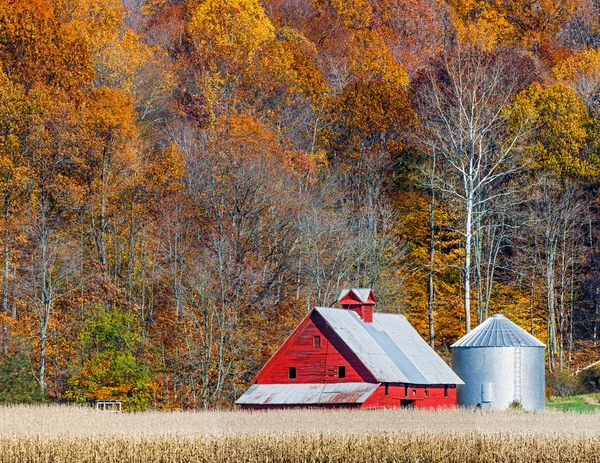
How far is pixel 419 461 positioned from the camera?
4125 centimetres

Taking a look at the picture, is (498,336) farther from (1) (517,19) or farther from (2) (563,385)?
(1) (517,19)

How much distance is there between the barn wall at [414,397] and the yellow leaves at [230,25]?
4105cm

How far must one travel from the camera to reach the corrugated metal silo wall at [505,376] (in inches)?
2744

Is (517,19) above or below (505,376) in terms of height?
above

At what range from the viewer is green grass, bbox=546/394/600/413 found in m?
66.8

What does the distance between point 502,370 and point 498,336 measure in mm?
1857

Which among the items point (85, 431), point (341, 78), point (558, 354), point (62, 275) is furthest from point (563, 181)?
point (85, 431)

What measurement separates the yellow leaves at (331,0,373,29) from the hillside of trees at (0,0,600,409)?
18809 mm

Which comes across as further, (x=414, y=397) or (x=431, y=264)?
(x=431, y=264)

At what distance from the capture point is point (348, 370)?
219 feet

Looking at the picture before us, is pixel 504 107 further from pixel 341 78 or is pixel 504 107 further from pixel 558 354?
pixel 341 78

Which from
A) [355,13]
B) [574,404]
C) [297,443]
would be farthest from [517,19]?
[297,443]

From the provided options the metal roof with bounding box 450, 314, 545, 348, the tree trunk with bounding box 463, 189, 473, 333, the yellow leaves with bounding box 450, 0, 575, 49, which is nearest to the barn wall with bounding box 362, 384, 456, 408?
the metal roof with bounding box 450, 314, 545, 348

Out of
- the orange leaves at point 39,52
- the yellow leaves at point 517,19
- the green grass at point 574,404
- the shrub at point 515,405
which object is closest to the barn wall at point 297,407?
the shrub at point 515,405
